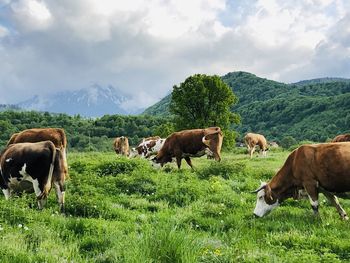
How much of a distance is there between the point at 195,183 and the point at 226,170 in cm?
355

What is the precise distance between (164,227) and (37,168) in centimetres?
560

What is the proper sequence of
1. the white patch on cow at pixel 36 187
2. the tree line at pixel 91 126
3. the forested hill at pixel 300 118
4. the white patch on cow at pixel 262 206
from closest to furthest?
the white patch on cow at pixel 262 206, the white patch on cow at pixel 36 187, the tree line at pixel 91 126, the forested hill at pixel 300 118

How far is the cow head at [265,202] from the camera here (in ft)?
37.4

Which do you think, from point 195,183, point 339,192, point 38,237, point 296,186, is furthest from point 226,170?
point 38,237

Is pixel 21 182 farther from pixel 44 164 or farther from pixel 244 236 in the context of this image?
pixel 244 236

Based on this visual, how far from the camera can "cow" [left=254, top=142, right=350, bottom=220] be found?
34.0ft

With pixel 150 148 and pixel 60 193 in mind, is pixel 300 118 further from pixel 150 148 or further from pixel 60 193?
pixel 60 193

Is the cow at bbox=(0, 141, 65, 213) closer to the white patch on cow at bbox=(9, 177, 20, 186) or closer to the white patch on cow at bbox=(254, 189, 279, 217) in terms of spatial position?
the white patch on cow at bbox=(9, 177, 20, 186)

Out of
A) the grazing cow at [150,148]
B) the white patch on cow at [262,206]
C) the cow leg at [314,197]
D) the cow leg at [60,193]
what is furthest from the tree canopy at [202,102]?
the cow leg at [314,197]

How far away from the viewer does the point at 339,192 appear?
34.5 feet

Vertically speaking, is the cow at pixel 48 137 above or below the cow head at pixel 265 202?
above

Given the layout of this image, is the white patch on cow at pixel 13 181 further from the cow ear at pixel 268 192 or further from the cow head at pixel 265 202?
the cow ear at pixel 268 192

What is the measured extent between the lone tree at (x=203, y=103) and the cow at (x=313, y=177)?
40.5 m

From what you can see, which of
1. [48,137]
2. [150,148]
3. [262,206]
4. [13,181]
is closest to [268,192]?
[262,206]
